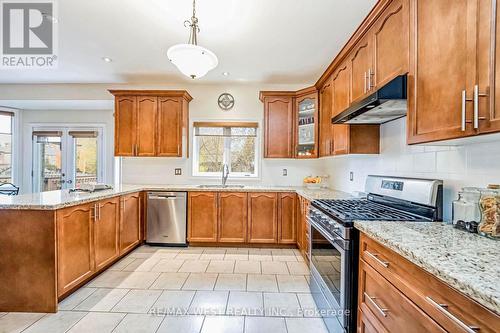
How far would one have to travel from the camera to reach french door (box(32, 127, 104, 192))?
18.1 feet

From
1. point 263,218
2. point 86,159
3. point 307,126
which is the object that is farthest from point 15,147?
point 307,126

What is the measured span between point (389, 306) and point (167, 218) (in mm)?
3235

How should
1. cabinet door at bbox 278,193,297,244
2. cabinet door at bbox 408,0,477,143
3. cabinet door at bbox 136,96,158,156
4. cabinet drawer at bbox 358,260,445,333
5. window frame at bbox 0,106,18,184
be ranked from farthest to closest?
window frame at bbox 0,106,18,184, cabinet door at bbox 136,96,158,156, cabinet door at bbox 278,193,297,244, cabinet door at bbox 408,0,477,143, cabinet drawer at bbox 358,260,445,333

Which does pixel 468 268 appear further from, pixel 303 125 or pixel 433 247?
pixel 303 125

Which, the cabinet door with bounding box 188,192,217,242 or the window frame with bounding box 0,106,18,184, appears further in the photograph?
the window frame with bounding box 0,106,18,184

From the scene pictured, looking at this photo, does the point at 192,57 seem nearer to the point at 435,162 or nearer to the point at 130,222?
the point at 435,162

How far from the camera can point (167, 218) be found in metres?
3.88

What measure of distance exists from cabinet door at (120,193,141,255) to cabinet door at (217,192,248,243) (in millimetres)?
1162

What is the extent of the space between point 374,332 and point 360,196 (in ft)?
5.38

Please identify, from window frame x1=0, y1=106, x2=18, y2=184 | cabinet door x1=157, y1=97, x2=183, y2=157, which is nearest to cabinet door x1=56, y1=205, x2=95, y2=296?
cabinet door x1=157, y1=97, x2=183, y2=157

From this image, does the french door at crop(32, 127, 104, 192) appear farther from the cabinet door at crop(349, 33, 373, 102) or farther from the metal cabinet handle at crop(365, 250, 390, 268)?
the metal cabinet handle at crop(365, 250, 390, 268)

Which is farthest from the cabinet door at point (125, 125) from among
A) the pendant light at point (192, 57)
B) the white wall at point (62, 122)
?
the pendant light at point (192, 57)

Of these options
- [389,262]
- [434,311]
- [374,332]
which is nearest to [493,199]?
[389,262]

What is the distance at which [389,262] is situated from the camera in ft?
4.09
